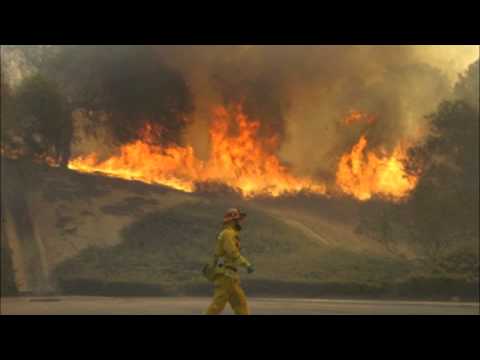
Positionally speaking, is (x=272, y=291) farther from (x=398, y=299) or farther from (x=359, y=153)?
(x=359, y=153)

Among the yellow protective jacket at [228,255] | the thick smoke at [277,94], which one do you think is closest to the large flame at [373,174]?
the thick smoke at [277,94]

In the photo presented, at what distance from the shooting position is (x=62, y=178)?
36.4m

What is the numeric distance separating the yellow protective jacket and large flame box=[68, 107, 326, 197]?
24.8 metres


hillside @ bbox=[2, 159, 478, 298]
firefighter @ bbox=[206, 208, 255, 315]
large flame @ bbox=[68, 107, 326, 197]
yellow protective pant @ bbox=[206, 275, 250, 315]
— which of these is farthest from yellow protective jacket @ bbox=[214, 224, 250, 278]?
large flame @ bbox=[68, 107, 326, 197]

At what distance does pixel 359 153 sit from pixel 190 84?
10387 mm

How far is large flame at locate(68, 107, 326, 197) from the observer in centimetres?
3603

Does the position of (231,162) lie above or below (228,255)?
above

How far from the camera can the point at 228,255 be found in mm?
11000

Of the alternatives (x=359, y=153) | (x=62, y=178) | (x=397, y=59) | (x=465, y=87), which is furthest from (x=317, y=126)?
(x=62, y=178)

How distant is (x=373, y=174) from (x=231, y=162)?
7.74 meters

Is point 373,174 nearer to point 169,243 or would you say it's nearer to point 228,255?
point 169,243

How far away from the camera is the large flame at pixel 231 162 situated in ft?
118

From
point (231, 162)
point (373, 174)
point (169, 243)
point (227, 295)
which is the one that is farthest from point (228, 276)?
point (231, 162)

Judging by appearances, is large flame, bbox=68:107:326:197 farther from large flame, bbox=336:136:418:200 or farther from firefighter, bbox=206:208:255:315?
firefighter, bbox=206:208:255:315
